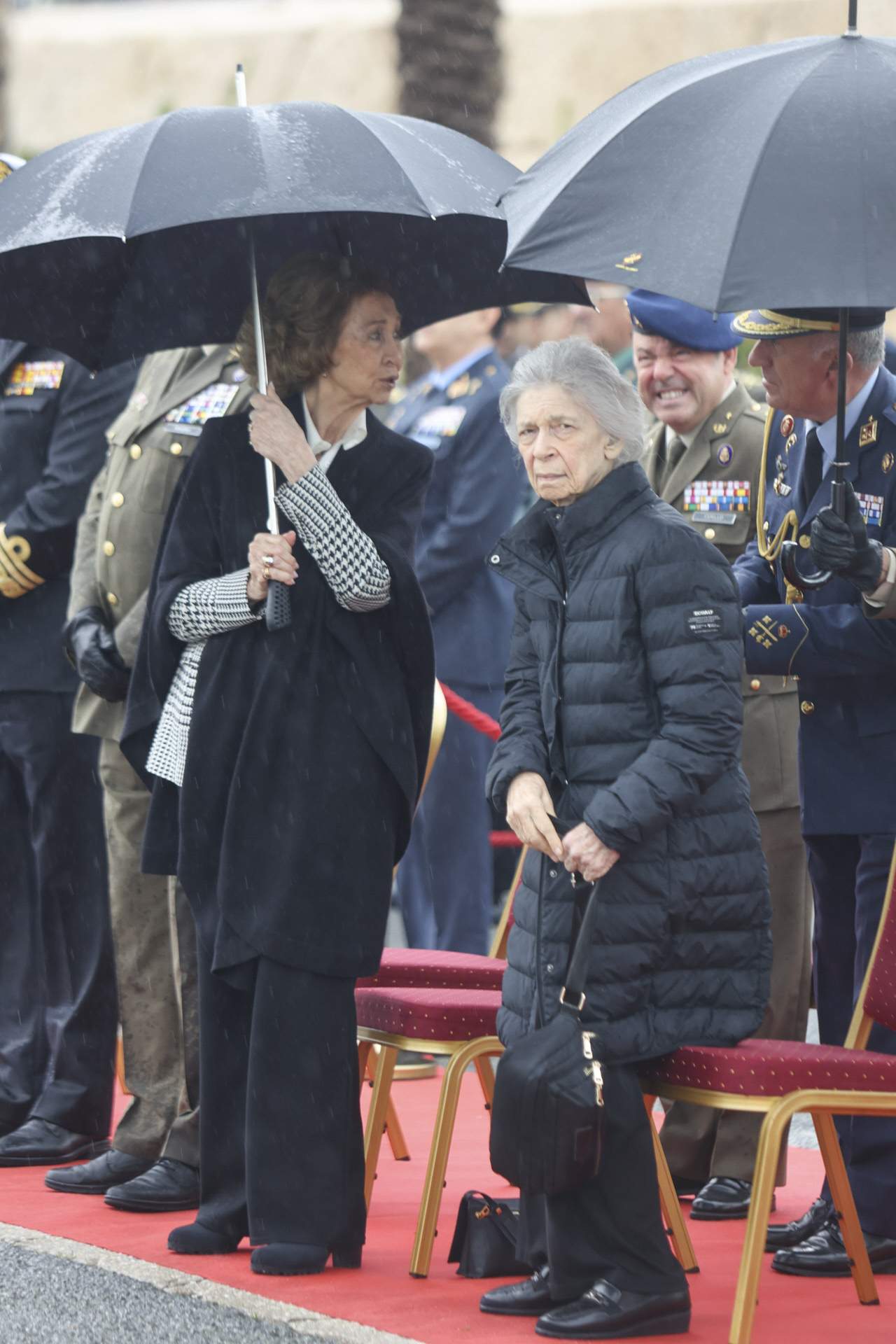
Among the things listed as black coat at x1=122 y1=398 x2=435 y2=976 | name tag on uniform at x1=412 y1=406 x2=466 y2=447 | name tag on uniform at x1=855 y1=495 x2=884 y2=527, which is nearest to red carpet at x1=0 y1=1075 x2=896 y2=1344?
black coat at x1=122 y1=398 x2=435 y2=976

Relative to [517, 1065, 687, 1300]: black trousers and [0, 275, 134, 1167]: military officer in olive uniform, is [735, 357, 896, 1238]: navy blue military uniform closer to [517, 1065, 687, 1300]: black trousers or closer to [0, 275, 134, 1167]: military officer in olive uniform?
[517, 1065, 687, 1300]: black trousers

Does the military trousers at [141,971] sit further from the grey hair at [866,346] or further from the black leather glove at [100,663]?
the grey hair at [866,346]

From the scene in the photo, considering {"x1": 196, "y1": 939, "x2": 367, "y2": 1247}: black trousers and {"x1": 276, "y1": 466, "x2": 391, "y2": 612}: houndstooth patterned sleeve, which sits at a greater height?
{"x1": 276, "y1": 466, "x2": 391, "y2": 612}: houndstooth patterned sleeve

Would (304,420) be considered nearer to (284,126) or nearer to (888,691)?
(284,126)

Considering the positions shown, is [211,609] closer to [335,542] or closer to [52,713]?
[335,542]

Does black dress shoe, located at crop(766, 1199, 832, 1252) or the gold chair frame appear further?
Answer: black dress shoe, located at crop(766, 1199, 832, 1252)

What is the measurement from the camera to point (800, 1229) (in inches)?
192

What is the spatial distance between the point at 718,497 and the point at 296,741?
4.61 feet

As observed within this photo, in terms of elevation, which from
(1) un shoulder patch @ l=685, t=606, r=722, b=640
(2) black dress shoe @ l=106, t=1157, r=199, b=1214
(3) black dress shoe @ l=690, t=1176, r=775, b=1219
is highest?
(1) un shoulder patch @ l=685, t=606, r=722, b=640

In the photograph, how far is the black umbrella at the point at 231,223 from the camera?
4445mm

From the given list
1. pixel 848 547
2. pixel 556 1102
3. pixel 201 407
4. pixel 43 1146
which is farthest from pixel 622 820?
pixel 43 1146

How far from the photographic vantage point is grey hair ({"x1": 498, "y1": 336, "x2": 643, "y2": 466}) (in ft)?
14.5

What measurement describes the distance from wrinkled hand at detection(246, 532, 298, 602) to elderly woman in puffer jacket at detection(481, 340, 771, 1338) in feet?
1.65

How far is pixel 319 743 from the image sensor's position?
4711 millimetres
